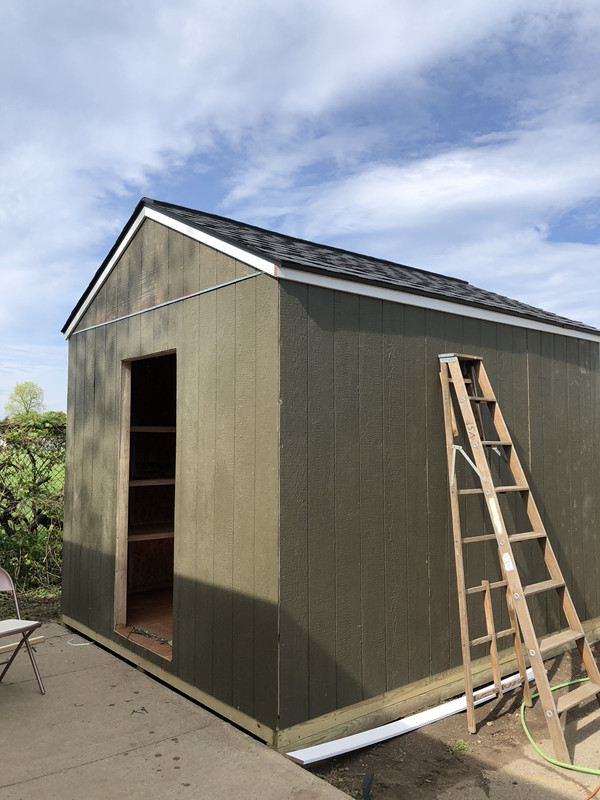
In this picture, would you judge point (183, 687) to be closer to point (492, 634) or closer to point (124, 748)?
point (124, 748)

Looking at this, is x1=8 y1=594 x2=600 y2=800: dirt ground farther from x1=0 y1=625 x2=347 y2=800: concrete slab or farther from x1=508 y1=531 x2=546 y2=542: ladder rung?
x1=508 y1=531 x2=546 y2=542: ladder rung

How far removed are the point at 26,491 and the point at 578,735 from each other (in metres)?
5.95

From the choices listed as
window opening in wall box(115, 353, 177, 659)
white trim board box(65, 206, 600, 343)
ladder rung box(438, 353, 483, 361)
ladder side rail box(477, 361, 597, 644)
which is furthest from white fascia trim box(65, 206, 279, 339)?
ladder side rail box(477, 361, 597, 644)

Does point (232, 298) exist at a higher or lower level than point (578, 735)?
higher

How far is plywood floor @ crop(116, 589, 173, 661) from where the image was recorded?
3.94 metres

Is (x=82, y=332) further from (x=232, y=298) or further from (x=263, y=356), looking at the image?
(x=263, y=356)

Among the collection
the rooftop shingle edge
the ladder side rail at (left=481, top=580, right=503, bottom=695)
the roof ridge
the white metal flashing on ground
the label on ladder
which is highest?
the roof ridge

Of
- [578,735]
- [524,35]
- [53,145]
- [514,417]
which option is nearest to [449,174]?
[524,35]

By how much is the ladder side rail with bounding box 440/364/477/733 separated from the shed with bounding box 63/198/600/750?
9cm

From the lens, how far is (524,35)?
5215mm

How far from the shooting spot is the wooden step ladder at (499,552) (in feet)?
9.85

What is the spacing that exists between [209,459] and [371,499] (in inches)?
40.7

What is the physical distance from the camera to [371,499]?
327cm

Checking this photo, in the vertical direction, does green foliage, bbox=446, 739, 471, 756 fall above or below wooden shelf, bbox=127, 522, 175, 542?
below
